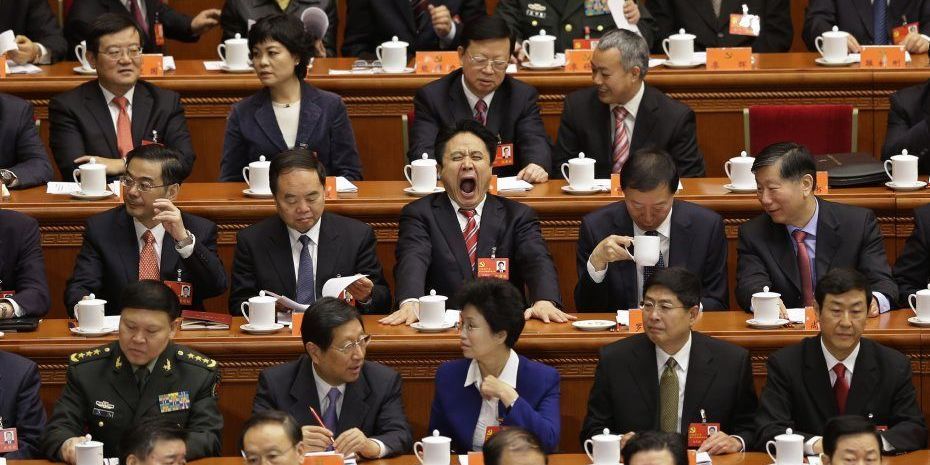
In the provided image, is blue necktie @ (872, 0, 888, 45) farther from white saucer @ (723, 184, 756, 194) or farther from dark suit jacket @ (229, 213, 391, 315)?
dark suit jacket @ (229, 213, 391, 315)

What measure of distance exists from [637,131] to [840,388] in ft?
5.41

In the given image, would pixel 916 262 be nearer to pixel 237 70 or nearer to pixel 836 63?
pixel 836 63

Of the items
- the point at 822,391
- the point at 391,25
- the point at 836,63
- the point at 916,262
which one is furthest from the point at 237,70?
the point at 822,391

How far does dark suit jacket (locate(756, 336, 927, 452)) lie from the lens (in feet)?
14.8

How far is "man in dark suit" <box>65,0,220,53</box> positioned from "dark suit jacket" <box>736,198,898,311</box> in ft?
9.30

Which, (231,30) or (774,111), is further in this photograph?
(231,30)

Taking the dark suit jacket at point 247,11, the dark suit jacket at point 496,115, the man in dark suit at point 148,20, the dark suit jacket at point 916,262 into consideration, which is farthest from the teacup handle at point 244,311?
the man in dark suit at point 148,20

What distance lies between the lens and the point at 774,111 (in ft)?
20.4

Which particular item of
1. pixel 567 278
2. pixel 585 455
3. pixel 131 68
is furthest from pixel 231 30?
pixel 585 455

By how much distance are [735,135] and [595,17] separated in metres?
0.86

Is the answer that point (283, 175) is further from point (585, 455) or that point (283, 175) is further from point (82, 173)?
point (585, 455)

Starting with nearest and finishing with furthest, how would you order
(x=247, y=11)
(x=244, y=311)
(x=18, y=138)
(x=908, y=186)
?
(x=244, y=311)
(x=908, y=186)
(x=18, y=138)
(x=247, y=11)

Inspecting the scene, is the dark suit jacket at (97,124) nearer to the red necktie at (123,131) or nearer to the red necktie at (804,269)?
the red necktie at (123,131)

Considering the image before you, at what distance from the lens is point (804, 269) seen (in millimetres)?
5172
